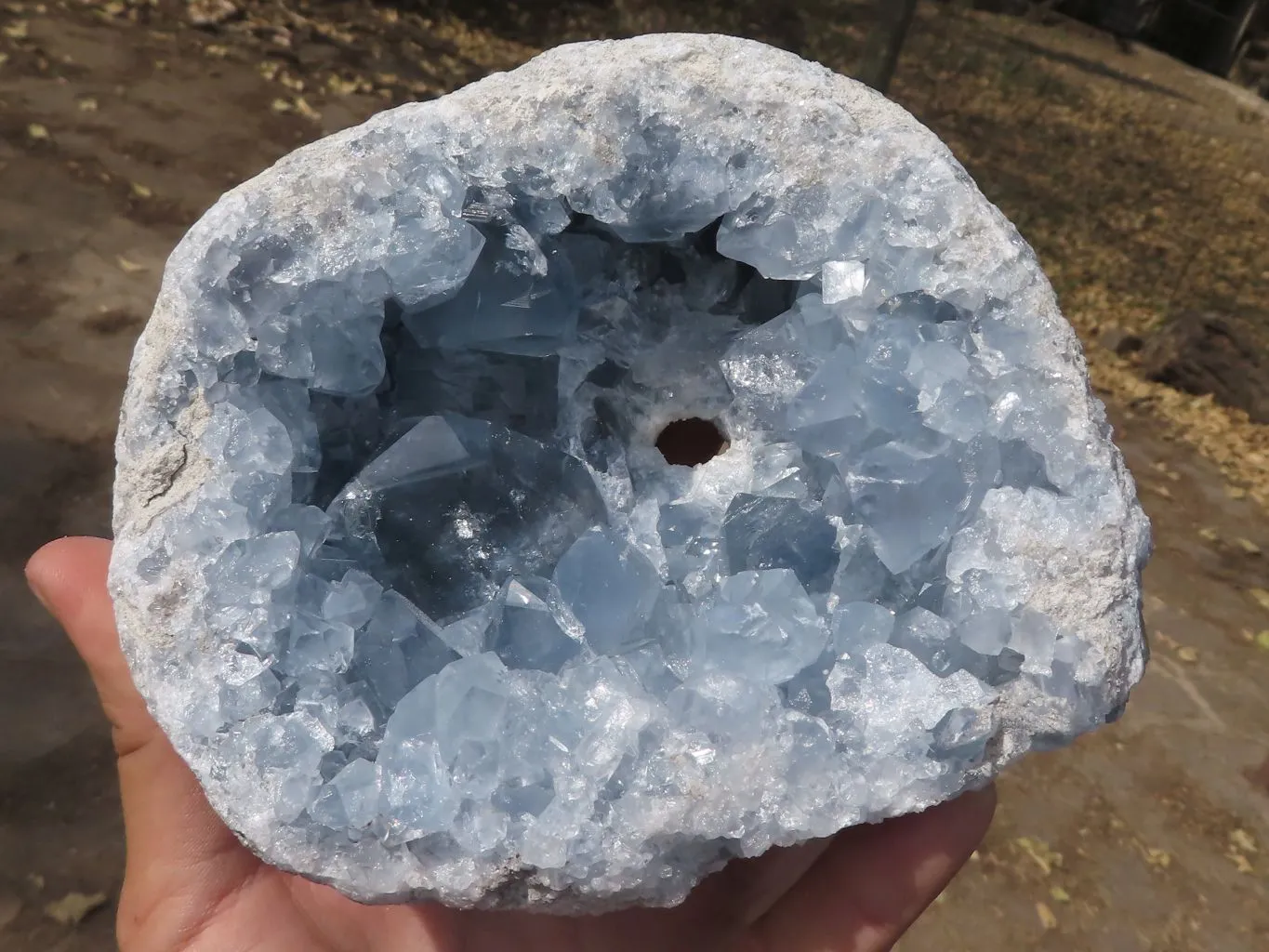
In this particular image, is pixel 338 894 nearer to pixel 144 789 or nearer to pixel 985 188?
pixel 144 789

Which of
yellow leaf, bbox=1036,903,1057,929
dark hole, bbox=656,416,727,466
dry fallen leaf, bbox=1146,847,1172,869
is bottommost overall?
yellow leaf, bbox=1036,903,1057,929

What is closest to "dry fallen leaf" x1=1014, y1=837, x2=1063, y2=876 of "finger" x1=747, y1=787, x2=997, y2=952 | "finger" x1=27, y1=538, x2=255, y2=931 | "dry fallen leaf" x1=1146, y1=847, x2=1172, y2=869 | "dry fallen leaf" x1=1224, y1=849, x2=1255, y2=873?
"dry fallen leaf" x1=1146, y1=847, x2=1172, y2=869

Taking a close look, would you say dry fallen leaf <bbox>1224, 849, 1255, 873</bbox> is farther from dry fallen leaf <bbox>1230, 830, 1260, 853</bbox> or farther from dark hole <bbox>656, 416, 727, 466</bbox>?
dark hole <bbox>656, 416, 727, 466</bbox>

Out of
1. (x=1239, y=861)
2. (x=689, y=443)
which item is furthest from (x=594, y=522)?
(x=1239, y=861)

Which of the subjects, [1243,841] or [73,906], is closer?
[73,906]

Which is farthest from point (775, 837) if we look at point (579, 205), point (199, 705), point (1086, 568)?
point (579, 205)
